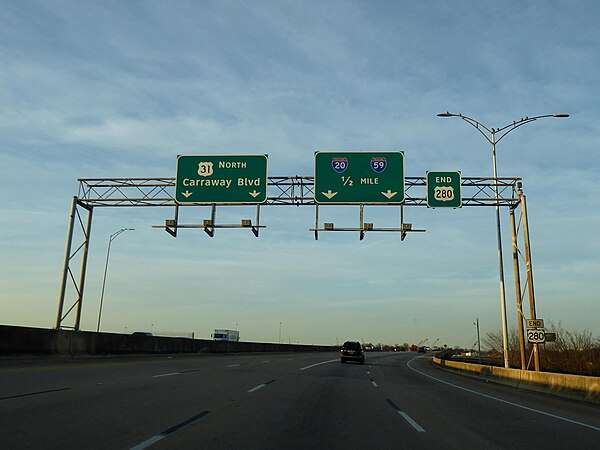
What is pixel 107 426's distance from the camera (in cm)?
906

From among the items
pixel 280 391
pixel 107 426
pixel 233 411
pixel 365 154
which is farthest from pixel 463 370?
pixel 107 426

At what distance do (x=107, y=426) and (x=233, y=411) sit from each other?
307cm

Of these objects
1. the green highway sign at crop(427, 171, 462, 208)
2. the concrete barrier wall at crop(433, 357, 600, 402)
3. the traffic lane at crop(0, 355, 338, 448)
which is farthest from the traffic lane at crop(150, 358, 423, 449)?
the green highway sign at crop(427, 171, 462, 208)

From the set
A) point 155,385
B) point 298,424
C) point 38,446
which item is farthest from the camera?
point 155,385

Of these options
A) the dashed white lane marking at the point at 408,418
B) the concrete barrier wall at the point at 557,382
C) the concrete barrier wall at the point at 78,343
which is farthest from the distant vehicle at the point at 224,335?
the dashed white lane marking at the point at 408,418

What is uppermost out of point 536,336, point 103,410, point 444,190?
point 444,190

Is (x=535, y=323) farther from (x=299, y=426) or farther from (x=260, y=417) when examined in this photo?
(x=299, y=426)

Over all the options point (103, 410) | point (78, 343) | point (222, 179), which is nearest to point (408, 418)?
point (103, 410)

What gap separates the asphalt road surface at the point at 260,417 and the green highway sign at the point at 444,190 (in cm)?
1044

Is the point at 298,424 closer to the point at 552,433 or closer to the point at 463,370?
the point at 552,433

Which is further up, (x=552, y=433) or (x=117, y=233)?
(x=117, y=233)

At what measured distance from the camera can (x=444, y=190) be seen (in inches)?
1035

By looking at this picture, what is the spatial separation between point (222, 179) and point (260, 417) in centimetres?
1695

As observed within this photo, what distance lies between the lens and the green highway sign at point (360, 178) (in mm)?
25891
